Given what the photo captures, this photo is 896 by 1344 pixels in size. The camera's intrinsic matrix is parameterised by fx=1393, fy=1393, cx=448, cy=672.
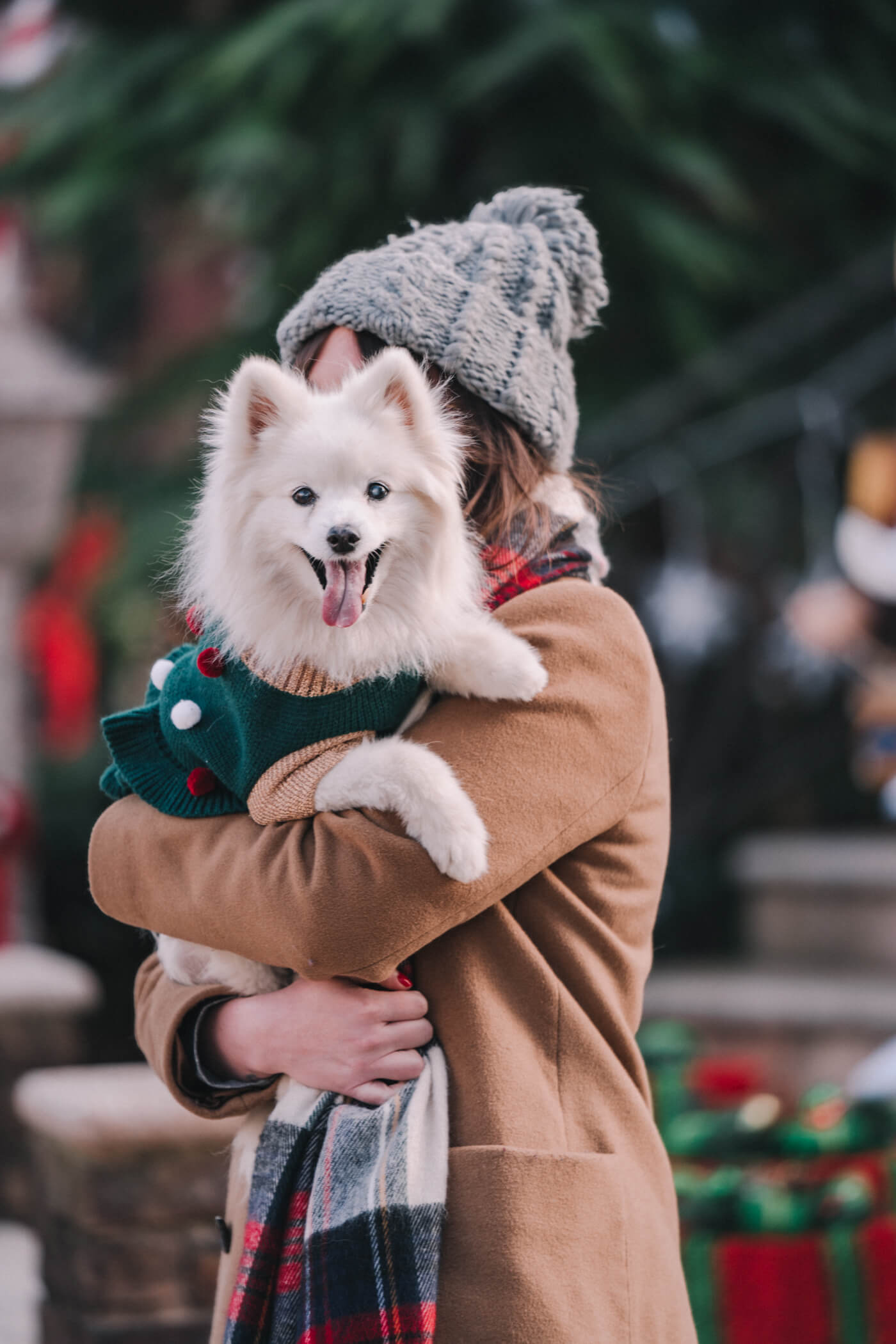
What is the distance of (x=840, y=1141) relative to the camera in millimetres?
2928

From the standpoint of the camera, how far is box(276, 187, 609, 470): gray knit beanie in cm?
155

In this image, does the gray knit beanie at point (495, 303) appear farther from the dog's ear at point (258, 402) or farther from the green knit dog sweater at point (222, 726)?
the green knit dog sweater at point (222, 726)

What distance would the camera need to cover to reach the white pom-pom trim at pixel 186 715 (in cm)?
153

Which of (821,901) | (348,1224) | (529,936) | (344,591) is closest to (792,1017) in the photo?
(821,901)

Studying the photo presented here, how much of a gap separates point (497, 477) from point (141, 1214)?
1.91 meters

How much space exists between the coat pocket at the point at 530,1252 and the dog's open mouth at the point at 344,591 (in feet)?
1.76

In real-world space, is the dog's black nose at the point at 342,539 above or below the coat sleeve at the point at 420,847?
above

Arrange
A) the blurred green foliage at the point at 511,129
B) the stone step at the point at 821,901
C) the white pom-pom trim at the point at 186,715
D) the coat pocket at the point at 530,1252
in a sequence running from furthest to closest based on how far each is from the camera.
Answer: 1. the stone step at the point at 821,901
2. the blurred green foliage at the point at 511,129
3. the white pom-pom trim at the point at 186,715
4. the coat pocket at the point at 530,1252

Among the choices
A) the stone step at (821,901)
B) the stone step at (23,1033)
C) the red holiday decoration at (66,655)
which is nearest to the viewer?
the stone step at (23,1033)

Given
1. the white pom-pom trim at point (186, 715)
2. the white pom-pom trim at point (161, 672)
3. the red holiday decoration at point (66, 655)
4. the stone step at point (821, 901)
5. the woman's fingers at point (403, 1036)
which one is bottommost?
the woman's fingers at point (403, 1036)

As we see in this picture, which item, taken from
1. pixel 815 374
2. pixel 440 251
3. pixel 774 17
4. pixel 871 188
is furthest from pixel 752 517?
pixel 440 251

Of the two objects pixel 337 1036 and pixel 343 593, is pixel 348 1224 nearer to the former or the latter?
pixel 337 1036

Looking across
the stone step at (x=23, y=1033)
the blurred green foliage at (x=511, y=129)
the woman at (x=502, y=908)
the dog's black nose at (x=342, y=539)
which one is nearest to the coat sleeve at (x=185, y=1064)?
the woman at (x=502, y=908)

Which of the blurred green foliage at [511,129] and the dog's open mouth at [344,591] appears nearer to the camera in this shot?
the dog's open mouth at [344,591]
